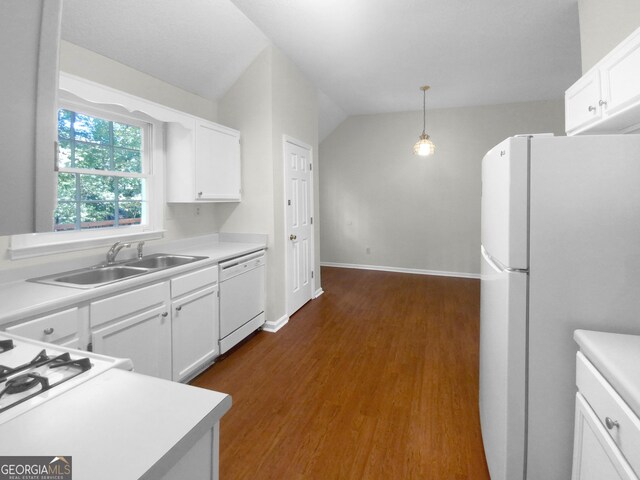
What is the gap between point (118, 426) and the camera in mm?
664

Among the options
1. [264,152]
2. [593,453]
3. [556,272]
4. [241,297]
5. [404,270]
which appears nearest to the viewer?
[593,453]

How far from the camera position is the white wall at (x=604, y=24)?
190 centimetres

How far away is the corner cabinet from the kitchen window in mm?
222

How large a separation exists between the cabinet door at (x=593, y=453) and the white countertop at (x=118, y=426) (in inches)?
40.9

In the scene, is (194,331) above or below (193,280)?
below

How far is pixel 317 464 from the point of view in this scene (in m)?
1.69

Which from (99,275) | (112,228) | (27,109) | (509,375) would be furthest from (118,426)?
(112,228)

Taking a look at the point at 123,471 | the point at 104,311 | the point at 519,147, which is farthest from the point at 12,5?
the point at 104,311

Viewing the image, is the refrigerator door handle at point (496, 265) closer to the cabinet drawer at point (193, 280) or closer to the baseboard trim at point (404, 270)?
the cabinet drawer at point (193, 280)

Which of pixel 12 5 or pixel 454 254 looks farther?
pixel 454 254

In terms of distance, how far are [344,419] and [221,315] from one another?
1.27 m

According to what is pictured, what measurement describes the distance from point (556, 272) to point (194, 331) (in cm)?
223

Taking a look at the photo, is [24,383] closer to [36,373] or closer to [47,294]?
[36,373]

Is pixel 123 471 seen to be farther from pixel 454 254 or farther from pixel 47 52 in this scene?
pixel 454 254
